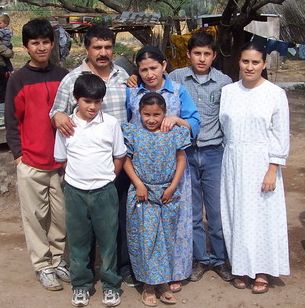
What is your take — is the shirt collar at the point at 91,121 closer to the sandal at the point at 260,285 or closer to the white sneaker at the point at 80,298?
the white sneaker at the point at 80,298

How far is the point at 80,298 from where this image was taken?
3.31 metres

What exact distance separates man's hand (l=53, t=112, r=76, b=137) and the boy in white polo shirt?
0.03 metres

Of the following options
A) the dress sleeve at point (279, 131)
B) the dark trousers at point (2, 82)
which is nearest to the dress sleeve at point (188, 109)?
the dress sleeve at point (279, 131)

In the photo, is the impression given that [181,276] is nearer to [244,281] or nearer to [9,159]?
[244,281]

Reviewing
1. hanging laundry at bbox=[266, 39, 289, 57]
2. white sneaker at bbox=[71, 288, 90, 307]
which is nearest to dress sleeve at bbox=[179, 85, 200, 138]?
white sneaker at bbox=[71, 288, 90, 307]

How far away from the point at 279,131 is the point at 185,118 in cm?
55

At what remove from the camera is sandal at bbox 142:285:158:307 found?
333cm

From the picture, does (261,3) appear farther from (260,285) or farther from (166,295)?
(166,295)

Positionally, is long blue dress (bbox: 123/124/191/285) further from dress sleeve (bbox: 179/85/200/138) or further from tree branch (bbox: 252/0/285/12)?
tree branch (bbox: 252/0/285/12)

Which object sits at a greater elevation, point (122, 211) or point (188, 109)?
point (188, 109)

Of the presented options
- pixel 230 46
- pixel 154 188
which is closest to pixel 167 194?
pixel 154 188

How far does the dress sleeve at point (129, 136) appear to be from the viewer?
3172mm

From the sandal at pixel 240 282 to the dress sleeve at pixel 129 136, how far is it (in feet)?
3.61

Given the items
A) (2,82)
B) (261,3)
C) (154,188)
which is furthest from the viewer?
(2,82)
